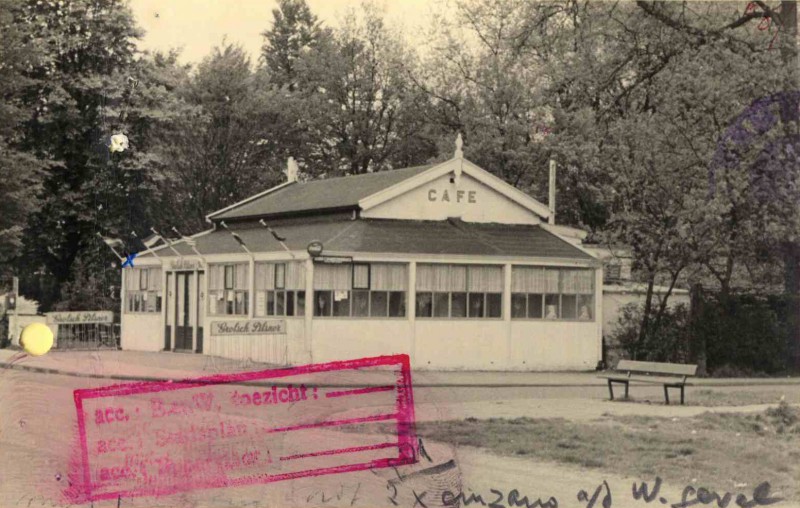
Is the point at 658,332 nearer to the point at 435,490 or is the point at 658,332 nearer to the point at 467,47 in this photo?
the point at 467,47

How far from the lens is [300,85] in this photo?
207 feet

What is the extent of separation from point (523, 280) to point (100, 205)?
1687cm

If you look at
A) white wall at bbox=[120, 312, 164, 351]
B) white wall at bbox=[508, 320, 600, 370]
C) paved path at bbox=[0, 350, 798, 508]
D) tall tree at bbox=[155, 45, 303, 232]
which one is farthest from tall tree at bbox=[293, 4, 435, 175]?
paved path at bbox=[0, 350, 798, 508]

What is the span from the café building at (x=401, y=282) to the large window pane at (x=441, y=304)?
1.1 inches

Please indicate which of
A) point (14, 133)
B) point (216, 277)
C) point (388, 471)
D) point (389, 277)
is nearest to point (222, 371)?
point (389, 277)

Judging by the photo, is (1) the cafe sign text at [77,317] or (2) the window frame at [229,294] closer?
(1) the cafe sign text at [77,317]

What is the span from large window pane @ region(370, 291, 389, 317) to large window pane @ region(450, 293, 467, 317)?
75.8 inches

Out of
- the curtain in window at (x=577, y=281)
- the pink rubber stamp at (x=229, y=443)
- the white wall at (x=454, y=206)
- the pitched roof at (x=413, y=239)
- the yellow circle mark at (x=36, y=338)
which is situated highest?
the white wall at (x=454, y=206)

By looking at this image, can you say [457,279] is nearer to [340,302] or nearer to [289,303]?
[340,302]

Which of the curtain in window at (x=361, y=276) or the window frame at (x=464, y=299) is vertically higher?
the curtain in window at (x=361, y=276)

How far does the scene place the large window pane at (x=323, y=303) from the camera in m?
31.1

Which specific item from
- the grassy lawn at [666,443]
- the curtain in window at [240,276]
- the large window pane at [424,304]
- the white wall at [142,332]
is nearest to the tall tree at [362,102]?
the white wall at [142,332]

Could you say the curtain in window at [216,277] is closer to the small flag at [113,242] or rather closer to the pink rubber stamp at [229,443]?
Result: the small flag at [113,242]

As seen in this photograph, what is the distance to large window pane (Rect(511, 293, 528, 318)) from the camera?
108ft
